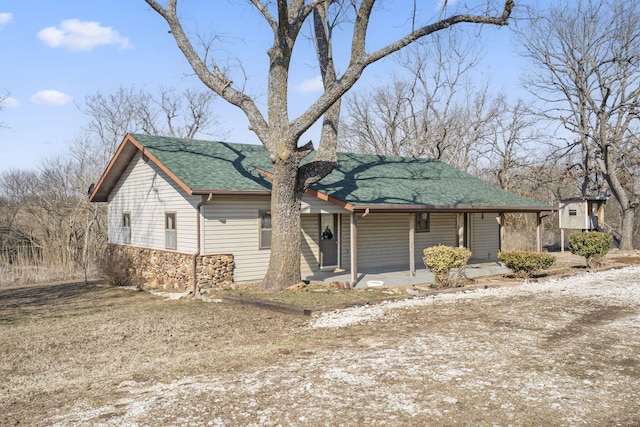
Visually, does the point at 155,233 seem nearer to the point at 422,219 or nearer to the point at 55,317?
the point at 55,317

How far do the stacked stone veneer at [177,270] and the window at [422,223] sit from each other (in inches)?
282

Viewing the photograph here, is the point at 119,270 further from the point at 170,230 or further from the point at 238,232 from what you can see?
the point at 238,232

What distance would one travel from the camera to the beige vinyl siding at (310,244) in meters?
15.3

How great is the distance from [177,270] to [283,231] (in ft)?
12.0

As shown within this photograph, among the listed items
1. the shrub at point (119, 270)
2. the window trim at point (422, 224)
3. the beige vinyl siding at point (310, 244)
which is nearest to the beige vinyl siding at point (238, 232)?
the beige vinyl siding at point (310, 244)

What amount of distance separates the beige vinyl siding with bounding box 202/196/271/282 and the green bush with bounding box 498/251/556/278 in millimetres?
6514

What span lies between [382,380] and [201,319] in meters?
5.14

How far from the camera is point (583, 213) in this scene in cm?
2289

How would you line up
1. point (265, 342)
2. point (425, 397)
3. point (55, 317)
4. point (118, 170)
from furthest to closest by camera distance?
point (118, 170) → point (55, 317) → point (265, 342) → point (425, 397)

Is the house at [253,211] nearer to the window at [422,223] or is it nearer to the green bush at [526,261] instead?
the window at [422,223]

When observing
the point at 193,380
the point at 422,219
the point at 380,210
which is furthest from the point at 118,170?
the point at 193,380

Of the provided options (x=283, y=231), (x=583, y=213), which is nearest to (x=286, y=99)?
(x=283, y=231)

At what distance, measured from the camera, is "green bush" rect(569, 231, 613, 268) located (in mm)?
15781

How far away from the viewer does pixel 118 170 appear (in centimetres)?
1792
